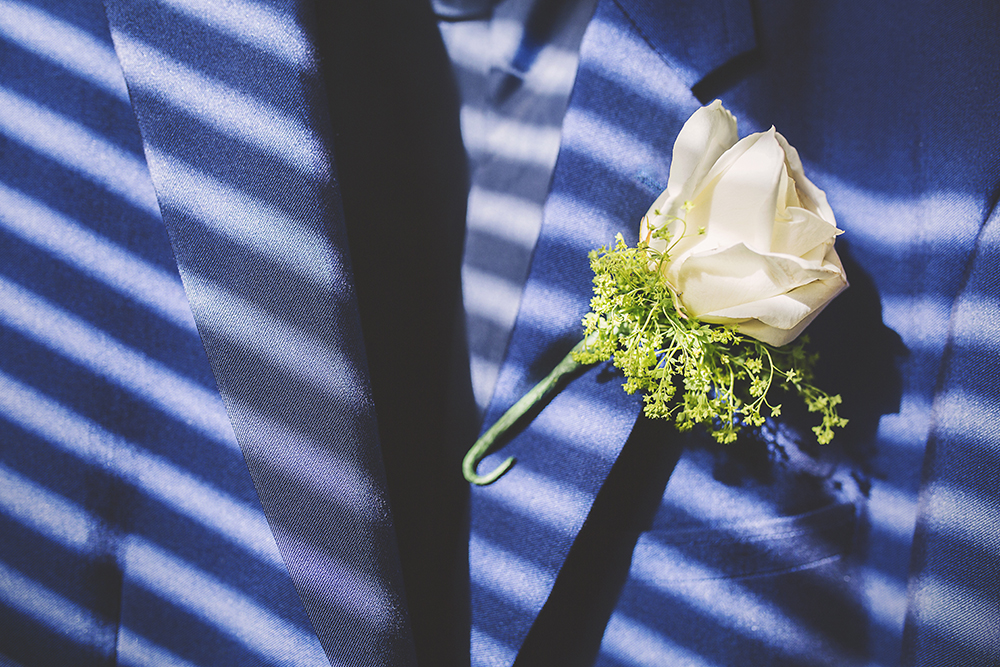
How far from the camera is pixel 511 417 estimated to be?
58 centimetres

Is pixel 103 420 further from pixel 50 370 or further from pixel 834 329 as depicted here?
pixel 834 329

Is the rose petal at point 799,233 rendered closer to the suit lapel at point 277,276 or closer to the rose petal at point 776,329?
the rose petal at point 776,329

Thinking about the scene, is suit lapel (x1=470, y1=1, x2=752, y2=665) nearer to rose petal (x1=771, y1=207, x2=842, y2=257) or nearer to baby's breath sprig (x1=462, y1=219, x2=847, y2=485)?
baby's breath sprig (x1=462, y1=219, x2=847, y2=485)

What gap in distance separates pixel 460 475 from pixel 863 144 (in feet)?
2.02

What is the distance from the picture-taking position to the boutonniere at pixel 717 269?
435 mm

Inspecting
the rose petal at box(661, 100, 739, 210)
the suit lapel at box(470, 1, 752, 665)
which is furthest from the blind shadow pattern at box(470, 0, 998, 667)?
the rose petal at box(661, 100, 739, 210)

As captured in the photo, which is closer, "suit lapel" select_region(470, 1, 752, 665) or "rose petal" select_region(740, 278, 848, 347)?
"rose petal" select_region(740, 278, 848, 347)

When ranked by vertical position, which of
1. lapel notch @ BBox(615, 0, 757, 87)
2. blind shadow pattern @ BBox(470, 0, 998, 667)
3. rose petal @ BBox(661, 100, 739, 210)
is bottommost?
blind shadow pattern @ BBox(470, 0, 998, 667)

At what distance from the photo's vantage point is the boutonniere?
435mm

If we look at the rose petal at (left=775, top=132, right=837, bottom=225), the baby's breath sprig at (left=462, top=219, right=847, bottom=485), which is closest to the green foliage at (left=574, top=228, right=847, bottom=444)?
the baby's breath sprig at (left=462, top=219, right=847, bottom=485)

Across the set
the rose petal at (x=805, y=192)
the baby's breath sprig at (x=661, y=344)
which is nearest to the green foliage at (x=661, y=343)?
the baby's breath sprig at (x=661, y=344)

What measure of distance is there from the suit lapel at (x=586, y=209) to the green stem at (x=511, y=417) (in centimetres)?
1

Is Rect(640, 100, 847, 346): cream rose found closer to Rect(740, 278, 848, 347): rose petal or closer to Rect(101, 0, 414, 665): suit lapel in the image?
Rect(740, 278, 848, 347): rose petal

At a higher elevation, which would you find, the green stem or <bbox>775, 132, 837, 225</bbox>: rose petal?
<bbox>775, 132, 837, 225</bbox>: rose petal
